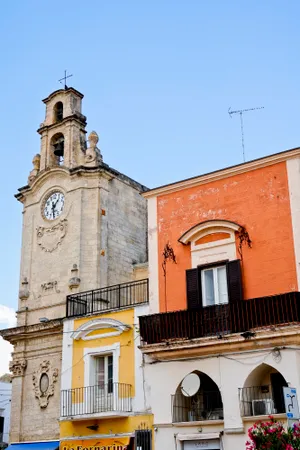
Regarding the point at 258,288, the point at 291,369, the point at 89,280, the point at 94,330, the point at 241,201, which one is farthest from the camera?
the point at 89,280

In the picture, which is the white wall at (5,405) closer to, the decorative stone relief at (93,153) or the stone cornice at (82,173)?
the stone cornice at (82,173)

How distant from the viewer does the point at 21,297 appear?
25672 millimetres

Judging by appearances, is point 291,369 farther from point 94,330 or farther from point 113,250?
point 113,250

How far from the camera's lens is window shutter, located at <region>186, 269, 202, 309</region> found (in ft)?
60.7

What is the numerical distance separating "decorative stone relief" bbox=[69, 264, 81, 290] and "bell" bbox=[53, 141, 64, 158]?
5507mm

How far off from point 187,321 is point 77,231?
7990 millimetres

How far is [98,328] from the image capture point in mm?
20484

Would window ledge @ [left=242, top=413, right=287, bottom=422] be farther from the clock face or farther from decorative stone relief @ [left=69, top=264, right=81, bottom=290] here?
the clock face

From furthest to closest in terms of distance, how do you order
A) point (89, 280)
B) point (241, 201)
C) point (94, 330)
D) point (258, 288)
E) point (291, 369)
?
1. point (89, 280)
2. point (94, 330)
3. point (241, 201)
4. point (258, 288)
5. point (291, 369)

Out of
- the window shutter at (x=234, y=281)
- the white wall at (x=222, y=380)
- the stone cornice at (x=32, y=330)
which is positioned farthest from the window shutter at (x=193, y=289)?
the stone cornice at (x=32, y=330)

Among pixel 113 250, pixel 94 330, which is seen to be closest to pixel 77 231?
pixel 113 250

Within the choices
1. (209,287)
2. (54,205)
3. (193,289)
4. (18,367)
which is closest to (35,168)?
(54,205)

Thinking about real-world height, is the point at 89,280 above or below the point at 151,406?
above

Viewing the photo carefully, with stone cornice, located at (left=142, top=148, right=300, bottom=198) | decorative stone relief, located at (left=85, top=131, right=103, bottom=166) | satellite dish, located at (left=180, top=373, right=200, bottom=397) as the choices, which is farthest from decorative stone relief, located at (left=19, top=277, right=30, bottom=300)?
satellite dish, located at (left=180, top=373, right=200, bottom=397)
